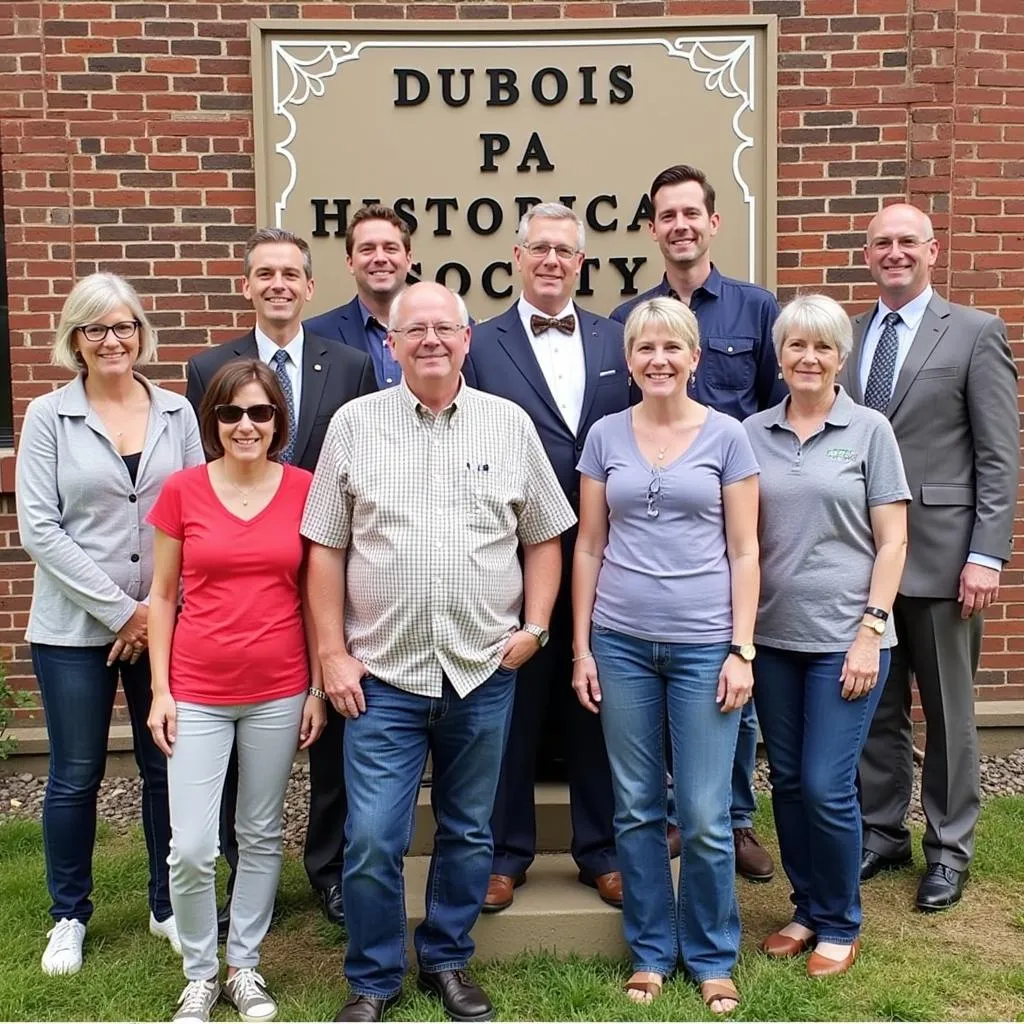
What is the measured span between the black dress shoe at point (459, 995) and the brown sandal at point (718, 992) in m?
0.61

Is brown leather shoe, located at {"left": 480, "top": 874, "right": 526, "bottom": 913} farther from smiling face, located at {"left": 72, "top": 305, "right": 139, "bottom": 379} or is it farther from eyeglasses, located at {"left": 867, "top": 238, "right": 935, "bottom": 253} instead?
eyeglasses, located at {"left": 867, "top": 238, "right": 935, "bottom": 253}

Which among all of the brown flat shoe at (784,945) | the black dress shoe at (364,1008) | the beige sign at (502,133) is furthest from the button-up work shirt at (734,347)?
the black dress shoe at (364,1008)

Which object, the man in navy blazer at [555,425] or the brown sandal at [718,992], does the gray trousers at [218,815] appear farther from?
the brown sandal at [718,992]

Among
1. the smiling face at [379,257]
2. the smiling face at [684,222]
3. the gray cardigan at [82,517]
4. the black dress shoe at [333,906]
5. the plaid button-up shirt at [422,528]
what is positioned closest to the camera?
the plaid button-up shirt at [422,528]

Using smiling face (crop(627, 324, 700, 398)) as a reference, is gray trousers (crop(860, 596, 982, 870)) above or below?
below

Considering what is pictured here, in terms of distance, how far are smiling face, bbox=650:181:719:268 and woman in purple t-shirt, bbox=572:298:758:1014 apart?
0.80m

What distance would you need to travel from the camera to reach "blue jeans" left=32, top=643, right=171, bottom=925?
11.0ft

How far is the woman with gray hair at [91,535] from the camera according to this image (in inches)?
129

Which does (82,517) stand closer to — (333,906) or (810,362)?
(333,906)

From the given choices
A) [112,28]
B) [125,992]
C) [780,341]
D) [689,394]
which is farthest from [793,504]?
[112,28]

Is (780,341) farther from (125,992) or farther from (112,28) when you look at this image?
(112,28)

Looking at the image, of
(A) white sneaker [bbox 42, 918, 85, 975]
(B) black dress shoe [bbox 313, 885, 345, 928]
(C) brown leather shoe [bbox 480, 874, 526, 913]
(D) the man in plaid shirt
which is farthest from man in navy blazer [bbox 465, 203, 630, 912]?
(A) white sneaker [bbox 42, 918, 85, 975]

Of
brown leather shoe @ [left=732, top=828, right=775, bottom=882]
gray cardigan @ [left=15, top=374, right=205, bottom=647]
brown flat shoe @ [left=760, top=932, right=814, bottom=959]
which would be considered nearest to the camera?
gray cardigan @ [left=15, top=374, right=205, bottom=647]

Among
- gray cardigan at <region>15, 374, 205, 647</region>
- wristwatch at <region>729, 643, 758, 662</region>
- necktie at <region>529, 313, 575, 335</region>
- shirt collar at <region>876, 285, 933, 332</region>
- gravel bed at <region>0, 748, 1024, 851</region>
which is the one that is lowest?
gravel bed at <region>0, 748, 1024, 851</region>
